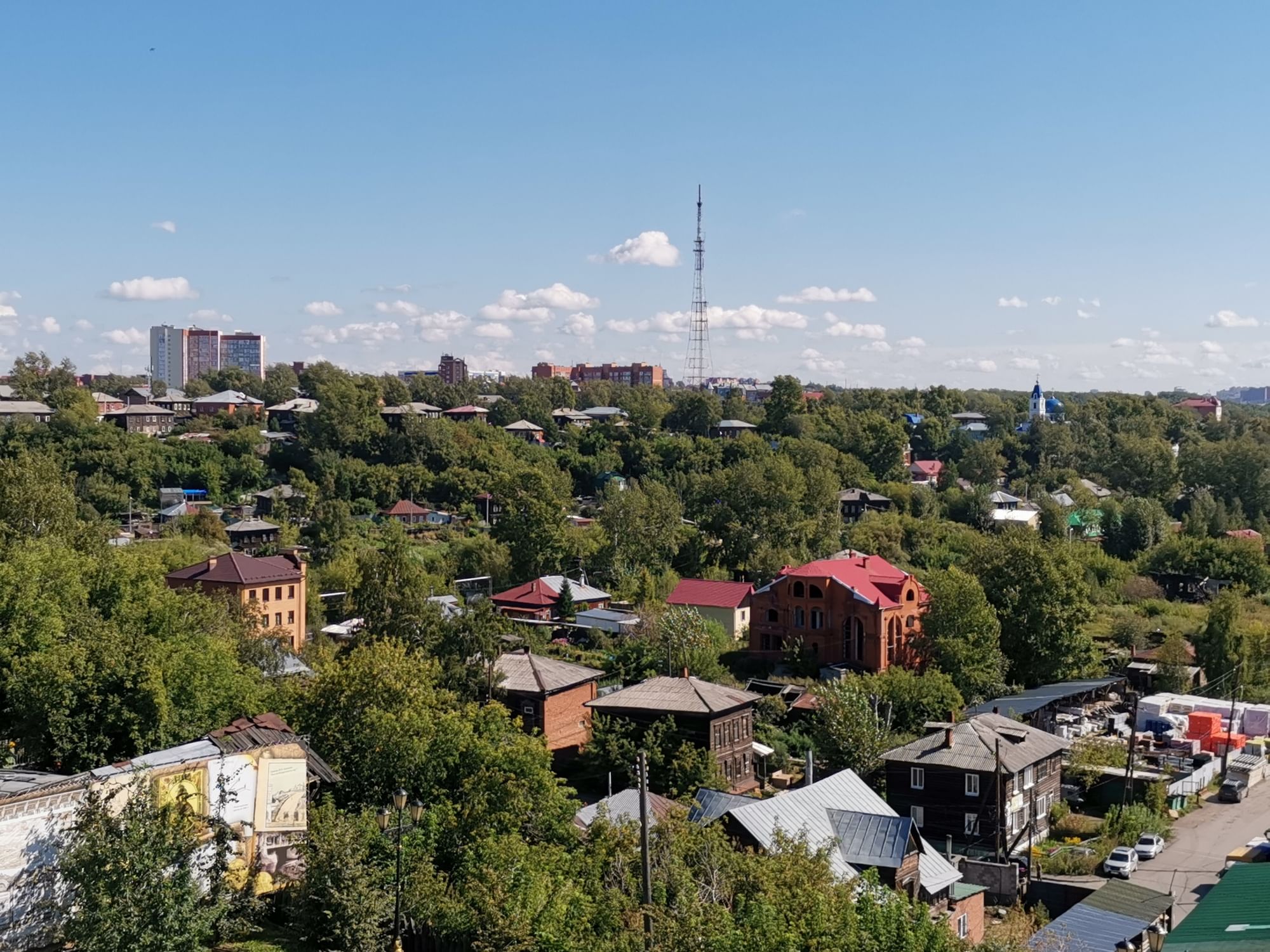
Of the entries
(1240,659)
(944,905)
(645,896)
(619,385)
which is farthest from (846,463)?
(645,896)

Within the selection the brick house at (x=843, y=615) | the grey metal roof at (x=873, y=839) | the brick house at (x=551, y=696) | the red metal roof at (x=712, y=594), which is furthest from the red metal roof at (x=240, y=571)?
the grey metal roof at (x=873, y=839)

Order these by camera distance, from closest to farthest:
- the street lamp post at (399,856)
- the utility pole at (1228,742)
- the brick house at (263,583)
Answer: the street lamp post at (399,856) → the utility pole at (1228,742) → the brick house at (263,583)

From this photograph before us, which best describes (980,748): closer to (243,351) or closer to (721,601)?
(721,601)

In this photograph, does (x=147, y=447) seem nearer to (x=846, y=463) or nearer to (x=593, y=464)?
(x=593, y=464)

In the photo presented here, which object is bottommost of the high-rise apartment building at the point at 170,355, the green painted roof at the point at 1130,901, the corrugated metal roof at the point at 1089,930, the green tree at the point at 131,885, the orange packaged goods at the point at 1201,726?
the orange packaged goods at the point at 1201,726

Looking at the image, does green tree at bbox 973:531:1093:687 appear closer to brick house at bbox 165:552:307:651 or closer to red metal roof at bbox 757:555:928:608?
red metal roof at bbox 757:555:928:608

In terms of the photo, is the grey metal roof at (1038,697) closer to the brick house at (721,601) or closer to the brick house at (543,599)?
the brick house at (721,601)

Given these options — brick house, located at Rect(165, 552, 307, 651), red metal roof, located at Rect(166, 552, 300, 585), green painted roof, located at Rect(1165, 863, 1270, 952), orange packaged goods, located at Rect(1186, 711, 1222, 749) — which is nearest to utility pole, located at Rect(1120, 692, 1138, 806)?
orange packaged goods, located at Rect(1186, 711, 1222, 749)
